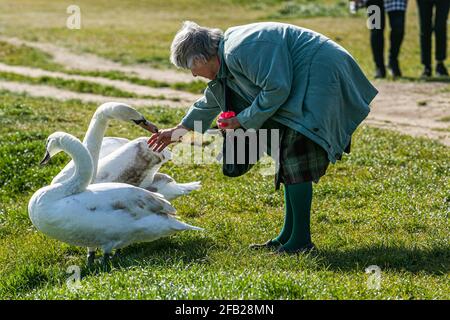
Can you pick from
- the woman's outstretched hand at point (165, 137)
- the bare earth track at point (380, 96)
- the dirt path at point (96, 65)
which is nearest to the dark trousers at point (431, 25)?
the bare earth track at point (380, 96)

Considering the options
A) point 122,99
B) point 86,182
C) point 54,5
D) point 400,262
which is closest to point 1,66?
point 122,99

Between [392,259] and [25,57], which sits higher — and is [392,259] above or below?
below

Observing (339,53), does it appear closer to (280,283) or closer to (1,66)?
(280,283)

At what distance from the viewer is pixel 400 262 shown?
19.0 ft

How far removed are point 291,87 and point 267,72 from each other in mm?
A: 309

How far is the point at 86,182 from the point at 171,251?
83 cm

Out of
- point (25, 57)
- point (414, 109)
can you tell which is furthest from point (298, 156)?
point (25, 57)

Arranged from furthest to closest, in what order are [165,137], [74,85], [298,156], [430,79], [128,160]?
[430,79] → [74,85] → [128,160] → [165,137] → [298,156]

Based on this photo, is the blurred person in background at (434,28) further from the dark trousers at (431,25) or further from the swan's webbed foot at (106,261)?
the swan's webbed foot at (106,261)

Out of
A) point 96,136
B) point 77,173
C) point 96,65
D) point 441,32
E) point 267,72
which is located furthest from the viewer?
point 96,65

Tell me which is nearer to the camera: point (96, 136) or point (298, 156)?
point (298, 156)

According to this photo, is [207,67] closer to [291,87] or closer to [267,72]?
[267,72]

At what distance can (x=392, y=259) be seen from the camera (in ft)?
19.1

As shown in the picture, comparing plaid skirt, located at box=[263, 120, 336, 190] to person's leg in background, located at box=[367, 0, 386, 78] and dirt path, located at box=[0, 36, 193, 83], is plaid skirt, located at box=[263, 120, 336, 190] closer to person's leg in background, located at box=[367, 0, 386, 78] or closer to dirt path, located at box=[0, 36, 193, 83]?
person's leg in background, located at box=[367, 0, 386, 78]
